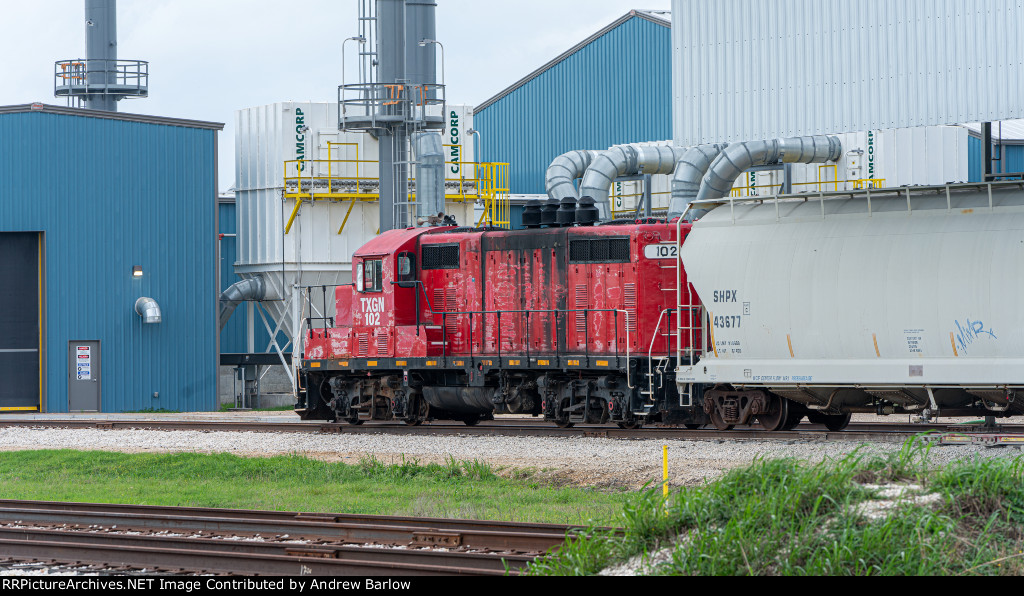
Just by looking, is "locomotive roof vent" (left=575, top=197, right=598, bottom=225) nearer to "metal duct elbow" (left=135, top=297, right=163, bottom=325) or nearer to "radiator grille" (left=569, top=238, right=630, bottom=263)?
"radiator grille" (left=569, top=238, right=630, bottom=263)

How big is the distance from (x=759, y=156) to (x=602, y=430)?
11791 millimetres

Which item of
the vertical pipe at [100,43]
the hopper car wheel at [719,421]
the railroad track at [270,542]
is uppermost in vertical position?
the vertical pipe at [100,43]

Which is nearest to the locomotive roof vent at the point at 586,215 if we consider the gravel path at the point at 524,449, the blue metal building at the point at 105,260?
the gravel path at the point at 524,449

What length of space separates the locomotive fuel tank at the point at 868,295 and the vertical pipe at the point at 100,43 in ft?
114

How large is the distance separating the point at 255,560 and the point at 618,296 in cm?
1075

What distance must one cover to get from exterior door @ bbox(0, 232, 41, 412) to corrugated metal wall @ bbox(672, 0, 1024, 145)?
786 inches

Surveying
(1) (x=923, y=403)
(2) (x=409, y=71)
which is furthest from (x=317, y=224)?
(1) (x=923, y=403)

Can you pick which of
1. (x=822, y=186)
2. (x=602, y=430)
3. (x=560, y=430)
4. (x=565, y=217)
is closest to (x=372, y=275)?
(x=565, y=217)

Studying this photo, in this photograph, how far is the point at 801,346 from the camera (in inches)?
650

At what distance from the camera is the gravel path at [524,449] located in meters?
14.6

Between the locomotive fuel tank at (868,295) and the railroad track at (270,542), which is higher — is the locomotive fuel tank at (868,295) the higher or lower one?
the higher one

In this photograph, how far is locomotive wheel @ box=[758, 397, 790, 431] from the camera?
17.8 m

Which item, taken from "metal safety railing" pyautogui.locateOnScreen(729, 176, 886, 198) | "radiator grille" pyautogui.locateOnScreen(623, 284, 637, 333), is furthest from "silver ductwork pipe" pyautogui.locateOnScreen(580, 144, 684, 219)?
"radiator grille" pyautogui.locateOnScreen(623, 284, 637, 333)

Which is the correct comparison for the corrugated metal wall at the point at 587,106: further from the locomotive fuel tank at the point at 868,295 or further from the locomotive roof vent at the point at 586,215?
the locomotive fuel tank at the point at 868,295
